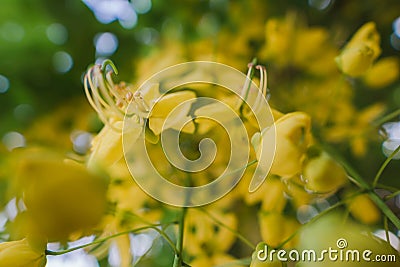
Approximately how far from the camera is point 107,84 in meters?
0.42

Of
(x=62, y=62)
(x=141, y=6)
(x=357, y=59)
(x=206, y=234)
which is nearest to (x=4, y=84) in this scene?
(x=62, y=62)

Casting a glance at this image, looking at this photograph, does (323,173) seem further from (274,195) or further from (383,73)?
(383,73)

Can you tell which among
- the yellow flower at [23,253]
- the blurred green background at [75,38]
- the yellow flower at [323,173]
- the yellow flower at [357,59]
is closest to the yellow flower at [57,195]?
the yellow flower at [23,253]

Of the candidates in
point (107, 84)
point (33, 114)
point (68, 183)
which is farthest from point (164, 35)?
point (68, 183)

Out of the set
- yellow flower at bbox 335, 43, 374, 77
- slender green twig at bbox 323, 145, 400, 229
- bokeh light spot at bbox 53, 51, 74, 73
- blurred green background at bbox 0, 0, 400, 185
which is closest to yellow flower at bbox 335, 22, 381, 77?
yellow flower at bbox 335, 43, 374, 77

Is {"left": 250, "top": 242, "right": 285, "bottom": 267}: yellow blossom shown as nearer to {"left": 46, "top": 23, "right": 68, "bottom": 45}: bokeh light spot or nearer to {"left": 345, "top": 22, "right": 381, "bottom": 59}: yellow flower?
{"left": 345, "top": 22, "right": 381, "bottom": 59}: yellow flower

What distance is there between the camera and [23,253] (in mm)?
327

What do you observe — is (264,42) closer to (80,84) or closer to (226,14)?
(226,14)

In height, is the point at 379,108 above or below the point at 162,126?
below

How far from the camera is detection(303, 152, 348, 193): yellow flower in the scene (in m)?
0.38

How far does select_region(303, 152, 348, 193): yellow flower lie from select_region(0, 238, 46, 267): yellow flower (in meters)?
0.18

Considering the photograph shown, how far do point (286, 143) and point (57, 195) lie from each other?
15 centimetres

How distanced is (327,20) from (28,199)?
0.63m

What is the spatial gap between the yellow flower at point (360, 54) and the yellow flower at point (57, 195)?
10.8 inches
